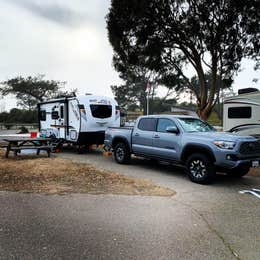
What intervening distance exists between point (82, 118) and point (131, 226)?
8382 mm

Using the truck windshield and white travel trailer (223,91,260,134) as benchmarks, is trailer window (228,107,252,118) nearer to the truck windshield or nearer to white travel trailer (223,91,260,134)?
white travel trailer (223,91,260,134)

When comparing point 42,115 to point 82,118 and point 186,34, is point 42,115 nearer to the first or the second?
point 82,118

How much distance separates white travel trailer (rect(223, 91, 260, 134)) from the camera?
11195mm

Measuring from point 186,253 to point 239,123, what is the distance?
373 inches

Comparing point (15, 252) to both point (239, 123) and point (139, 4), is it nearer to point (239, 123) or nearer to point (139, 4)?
point (239, 123)

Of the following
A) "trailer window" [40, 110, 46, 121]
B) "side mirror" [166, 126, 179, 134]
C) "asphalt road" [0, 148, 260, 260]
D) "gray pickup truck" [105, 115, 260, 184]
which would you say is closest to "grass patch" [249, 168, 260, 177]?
"gray pickup truck" [105, 115, 260, 184]

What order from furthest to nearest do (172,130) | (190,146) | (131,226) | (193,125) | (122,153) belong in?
(122,153), (193,125), (172,130), (190,146), (131,226)

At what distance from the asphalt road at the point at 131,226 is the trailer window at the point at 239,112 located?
235 inches

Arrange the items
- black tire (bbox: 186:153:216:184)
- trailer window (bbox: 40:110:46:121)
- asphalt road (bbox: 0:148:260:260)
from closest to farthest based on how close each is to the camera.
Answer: asphalt road (bbox: 0:148:260:260)
black tire (bbox: 186:153:216:184)
trailer window (bbox: 40:110:46:121)

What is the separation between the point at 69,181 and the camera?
6988 millimetres

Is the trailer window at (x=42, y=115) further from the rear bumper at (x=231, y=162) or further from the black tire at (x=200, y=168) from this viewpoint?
the rear bumper at (x=231, y=162)

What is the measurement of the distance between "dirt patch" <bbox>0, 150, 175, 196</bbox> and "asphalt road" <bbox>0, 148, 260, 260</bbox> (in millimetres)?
443

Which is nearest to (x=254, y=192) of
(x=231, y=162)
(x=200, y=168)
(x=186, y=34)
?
(x=231, y=162)

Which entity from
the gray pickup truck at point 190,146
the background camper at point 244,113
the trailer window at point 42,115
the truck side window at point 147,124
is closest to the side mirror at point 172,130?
the gray pickup truck at point 190,146
